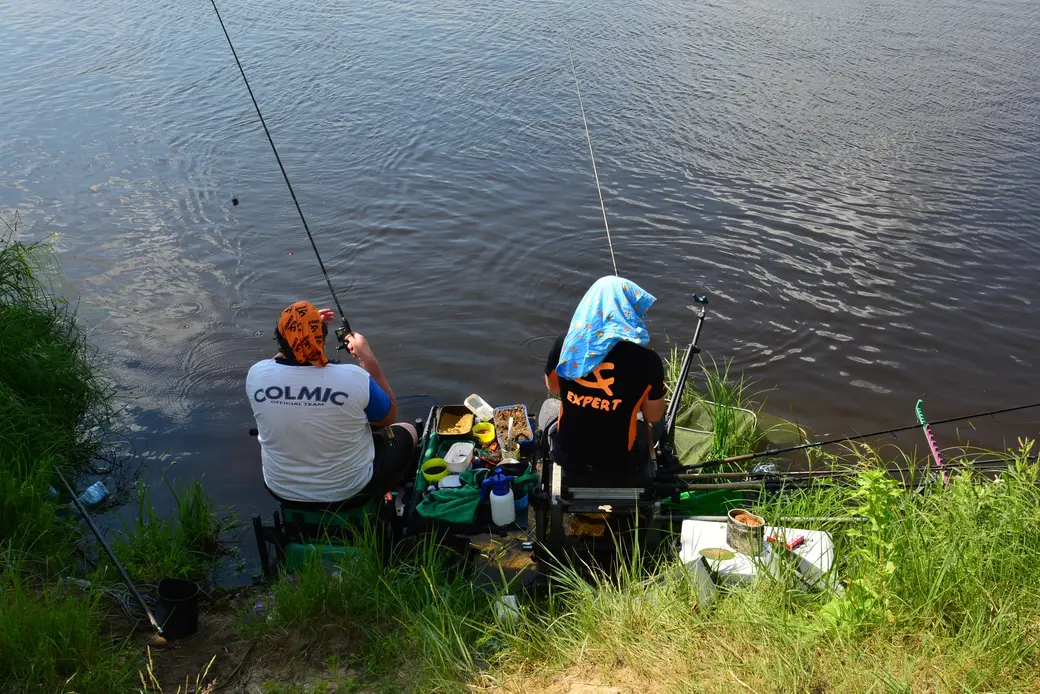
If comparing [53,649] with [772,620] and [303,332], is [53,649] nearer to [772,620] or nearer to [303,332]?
[303,332]

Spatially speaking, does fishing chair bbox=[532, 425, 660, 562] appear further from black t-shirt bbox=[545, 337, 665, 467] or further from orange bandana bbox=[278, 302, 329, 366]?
orange bandana bbox=[278, 302, 329, 366]

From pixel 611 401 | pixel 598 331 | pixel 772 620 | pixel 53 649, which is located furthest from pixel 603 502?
pixel 53 649

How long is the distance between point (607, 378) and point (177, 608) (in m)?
2.14

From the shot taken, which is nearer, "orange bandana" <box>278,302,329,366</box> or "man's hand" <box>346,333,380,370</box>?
"orange bandana" <box>278,302,329,366</box>

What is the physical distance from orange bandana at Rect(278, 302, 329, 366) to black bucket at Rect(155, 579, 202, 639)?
1.13 metres

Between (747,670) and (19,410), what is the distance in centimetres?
451

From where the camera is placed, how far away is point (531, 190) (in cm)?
952

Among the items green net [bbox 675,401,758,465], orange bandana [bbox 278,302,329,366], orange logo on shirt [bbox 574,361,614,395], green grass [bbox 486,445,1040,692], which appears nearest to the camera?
green grass [bbox 486,445,1040,692]

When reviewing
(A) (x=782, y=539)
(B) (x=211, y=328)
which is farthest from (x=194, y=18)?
(A) (x=782, y=539)

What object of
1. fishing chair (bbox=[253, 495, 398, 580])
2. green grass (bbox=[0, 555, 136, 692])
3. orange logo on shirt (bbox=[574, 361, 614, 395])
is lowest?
fishing chair (bbox=[253, 495, 398, 580])

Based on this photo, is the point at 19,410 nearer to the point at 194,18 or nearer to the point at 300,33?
the point at 300,33

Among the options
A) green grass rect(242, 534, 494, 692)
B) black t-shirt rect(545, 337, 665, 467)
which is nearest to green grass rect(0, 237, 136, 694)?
green grass rect(242, 534, 494, 692)

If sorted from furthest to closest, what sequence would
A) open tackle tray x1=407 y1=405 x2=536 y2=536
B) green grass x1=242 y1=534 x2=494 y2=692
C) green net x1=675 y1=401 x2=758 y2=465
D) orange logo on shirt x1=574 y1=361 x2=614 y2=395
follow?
1. green net x1=675 y1=401 x2=758 y2=465
2. open tackle tray x1=407 y1=405 x2=536 y2=536
3. orange logo on shirt x1=574 y1=361 x2=614 y2=395
4. green grass x1=242 y1=534 x2=494 y2=692

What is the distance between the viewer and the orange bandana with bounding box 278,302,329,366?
12.7 ft
